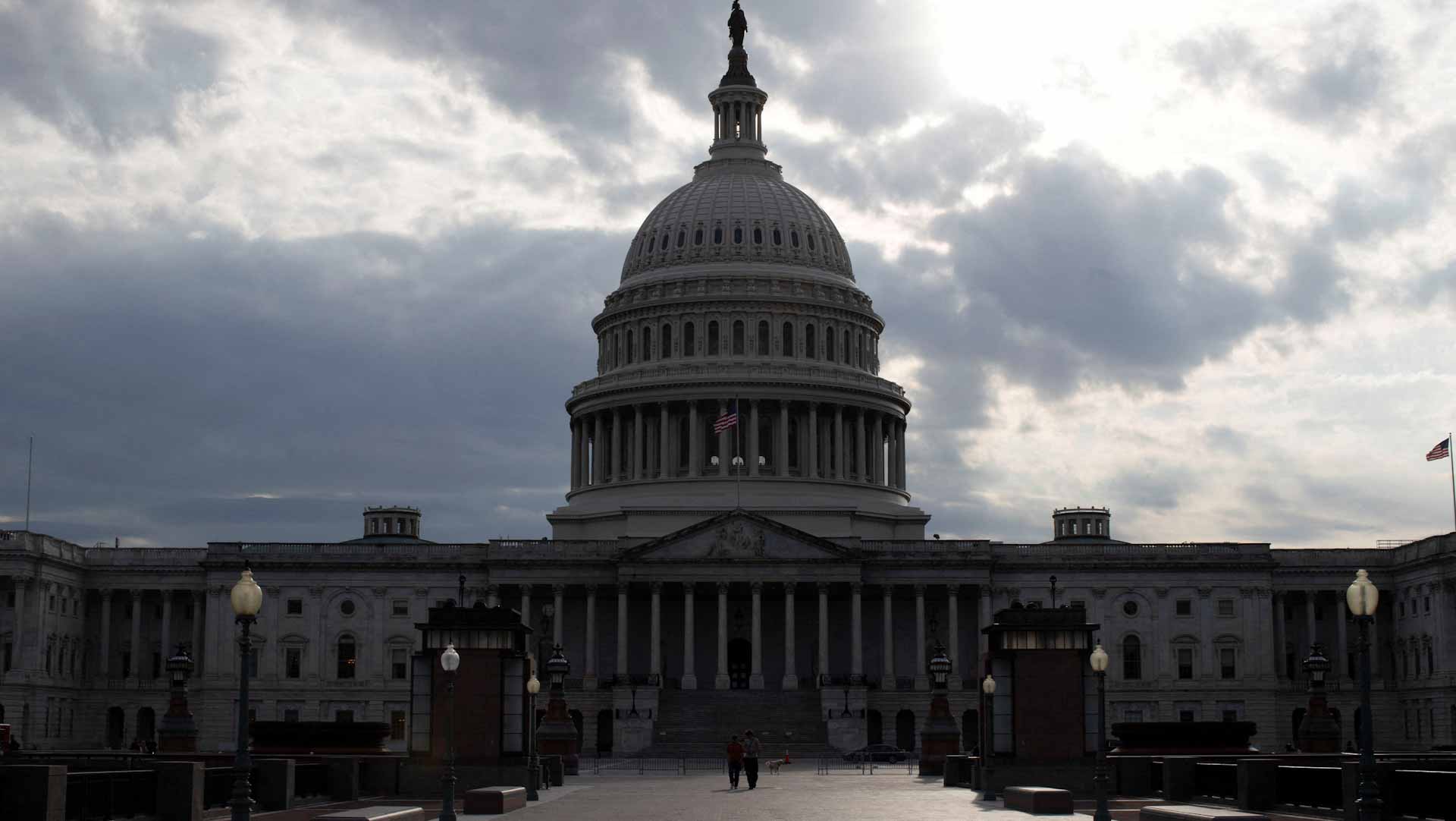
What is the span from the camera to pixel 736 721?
119 meters

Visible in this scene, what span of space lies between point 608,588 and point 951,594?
73.1ft

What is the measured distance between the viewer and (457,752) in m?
62.9

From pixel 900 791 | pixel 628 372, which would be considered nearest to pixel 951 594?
pixel 628 372

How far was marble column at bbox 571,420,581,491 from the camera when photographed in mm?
151875

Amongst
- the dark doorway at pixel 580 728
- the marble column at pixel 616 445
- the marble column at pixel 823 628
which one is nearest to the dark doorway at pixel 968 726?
the marble column at pixel 823 628

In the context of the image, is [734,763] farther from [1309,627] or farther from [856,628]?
[1309,627]

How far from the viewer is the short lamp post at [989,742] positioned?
6094cm

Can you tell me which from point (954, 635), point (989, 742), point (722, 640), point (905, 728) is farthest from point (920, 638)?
point (989, 742)

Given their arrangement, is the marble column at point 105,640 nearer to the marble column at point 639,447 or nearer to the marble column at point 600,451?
the marble column at point 600,451

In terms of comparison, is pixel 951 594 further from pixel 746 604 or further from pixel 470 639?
pixel 470 639

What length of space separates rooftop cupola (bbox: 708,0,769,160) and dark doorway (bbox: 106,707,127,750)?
61.7 metres

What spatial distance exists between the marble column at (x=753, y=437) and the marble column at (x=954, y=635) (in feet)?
60.1

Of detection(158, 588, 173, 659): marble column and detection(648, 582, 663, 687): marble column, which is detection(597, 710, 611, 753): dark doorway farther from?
detection(158, 588, 173, 659): marble column

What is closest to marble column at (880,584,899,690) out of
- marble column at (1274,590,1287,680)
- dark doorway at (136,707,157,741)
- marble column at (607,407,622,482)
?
marble column at (607,407,622,482)
